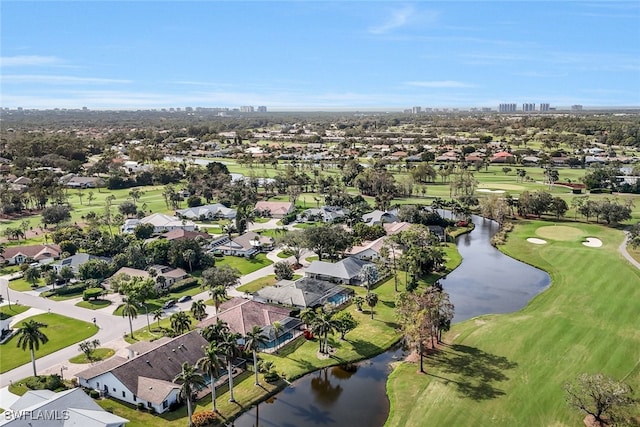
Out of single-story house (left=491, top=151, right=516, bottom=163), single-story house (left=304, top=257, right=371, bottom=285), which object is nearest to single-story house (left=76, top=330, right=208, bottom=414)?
single-story house (left=304, top=257, right=371, bottom=285)

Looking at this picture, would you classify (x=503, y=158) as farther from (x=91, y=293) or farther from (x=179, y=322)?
(x=179, y=322)

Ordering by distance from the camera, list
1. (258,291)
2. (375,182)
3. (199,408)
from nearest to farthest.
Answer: (199,408), (258,291), (375,182)

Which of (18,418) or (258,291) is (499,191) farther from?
(18,418)

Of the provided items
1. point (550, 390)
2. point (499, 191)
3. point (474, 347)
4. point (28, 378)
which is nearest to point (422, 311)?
point (474, 347)

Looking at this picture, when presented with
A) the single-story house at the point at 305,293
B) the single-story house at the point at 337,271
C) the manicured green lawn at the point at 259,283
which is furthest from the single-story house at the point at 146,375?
the single-story house at the point at 337,271

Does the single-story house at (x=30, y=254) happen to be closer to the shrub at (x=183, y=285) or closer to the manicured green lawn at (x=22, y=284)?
the manicured green lawn at (x=22, y=284)

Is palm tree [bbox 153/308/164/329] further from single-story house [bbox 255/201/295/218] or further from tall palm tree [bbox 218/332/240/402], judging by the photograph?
single-story house [bbox 255/201/295/218]
